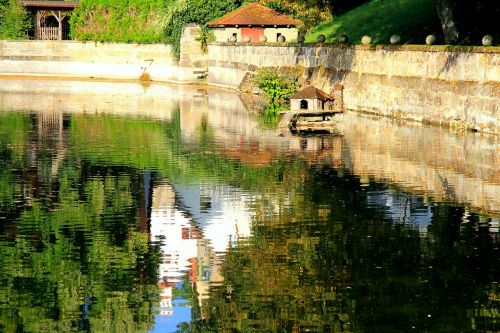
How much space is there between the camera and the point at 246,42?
61.6 m

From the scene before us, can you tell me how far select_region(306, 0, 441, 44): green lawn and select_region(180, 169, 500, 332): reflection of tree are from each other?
→ 25.3 metres

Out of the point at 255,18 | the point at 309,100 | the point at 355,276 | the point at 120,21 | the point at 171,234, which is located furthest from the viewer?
the point at 120,21

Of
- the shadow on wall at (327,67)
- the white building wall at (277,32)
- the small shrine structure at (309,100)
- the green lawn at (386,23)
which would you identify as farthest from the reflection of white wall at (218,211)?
the white building wall at (277,32)

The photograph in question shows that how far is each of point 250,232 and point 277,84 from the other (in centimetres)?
3190

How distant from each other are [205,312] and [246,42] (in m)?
47.6

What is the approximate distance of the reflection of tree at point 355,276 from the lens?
14414 mm

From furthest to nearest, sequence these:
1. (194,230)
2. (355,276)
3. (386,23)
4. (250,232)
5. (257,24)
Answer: (257,24)
(386,23)
(194,230)
(250,232)
(355,276)

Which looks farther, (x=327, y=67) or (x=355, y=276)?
(x=327, y=67)

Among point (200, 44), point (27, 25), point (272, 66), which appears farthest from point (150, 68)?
point (272, 66)

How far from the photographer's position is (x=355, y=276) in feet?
55.1

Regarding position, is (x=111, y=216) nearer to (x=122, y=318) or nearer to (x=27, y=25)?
(x=122, y=318)

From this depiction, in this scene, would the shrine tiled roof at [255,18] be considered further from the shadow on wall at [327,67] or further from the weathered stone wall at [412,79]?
the shadow on wall at [327,67]

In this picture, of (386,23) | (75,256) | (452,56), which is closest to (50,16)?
(386,23)

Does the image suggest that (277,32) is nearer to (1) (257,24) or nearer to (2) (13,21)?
(1) (257,24)
